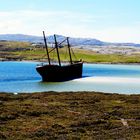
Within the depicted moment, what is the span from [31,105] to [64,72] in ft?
237

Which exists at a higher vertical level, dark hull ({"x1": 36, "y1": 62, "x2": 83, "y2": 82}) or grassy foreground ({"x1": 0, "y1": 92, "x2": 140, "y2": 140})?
→ grassy foreground ({"x1": 0, "y1": 92, "x2": 140, "y2": 140})

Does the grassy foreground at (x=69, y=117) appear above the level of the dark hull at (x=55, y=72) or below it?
above

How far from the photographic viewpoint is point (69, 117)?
38062 mm

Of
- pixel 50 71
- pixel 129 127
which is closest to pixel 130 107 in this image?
pixel 129 127

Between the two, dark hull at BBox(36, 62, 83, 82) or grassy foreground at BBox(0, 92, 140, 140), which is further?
dark hull at BBox(36, 62, 83, 82)

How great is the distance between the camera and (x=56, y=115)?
129 ft

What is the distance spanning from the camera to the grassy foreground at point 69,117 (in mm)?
29859

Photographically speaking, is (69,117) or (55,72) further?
(55,72)

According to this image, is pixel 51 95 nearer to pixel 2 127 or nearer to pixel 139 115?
pixel 139 115

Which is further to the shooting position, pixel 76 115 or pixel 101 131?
pixel 76 115

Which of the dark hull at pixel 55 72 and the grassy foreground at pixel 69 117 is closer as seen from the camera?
the grassy foreground at pixel 69 117

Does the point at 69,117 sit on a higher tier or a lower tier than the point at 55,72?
higher

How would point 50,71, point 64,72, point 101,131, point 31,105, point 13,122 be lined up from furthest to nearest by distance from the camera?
point 64,72, point 50,71, point 31,105, point 13,122, point 101,131

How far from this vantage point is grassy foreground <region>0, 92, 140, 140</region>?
29.9 meters
